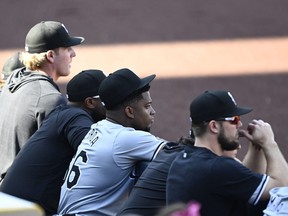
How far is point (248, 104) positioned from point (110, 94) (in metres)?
5.43

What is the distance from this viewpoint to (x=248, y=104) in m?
10.6

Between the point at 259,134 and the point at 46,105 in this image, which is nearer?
the point at 259,134

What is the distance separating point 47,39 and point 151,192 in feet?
6.24

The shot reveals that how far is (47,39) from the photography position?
6.46m

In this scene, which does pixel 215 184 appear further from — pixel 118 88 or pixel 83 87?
pixel 83 87

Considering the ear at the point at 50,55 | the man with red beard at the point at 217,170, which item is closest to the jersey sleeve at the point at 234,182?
the man with red beard at the point at 217,170

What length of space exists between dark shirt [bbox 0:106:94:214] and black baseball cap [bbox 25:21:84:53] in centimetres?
89

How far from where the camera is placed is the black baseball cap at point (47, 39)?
6461mm

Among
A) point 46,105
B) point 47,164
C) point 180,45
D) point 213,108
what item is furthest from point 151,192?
point 180,45

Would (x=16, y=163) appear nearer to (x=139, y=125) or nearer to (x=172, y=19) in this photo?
(x=139, y=125)

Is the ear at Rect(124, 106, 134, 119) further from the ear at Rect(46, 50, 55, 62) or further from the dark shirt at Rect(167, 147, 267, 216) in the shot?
the ear at Rect(46, 50, 55, 62)

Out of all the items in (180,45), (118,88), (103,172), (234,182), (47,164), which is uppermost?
(118,88)

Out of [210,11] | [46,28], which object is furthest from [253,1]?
[46,28]

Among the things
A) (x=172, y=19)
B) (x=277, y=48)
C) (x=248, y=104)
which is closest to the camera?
(x=248, y=104)
